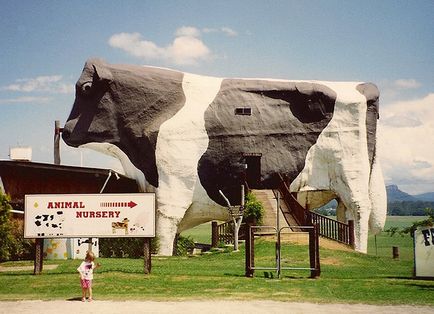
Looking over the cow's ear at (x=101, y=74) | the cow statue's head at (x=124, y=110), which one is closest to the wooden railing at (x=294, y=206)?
the cow statue's head at (x=124, y=110)

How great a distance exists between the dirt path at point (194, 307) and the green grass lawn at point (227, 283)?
22.5 inches

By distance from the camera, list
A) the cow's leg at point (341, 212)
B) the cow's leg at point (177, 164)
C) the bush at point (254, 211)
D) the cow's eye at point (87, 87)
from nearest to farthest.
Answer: the bush at point (254, 211)
the cow's leg at point (177, 164)
the cow's eye at point (87, 87)
the cow's leg at point (341, 212)

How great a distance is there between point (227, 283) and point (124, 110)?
10860 mm

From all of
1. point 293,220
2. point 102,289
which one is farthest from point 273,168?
point 102,289

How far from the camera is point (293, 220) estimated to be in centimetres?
2106

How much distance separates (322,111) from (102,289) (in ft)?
46.8

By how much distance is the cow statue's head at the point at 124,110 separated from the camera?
21703 millimetres

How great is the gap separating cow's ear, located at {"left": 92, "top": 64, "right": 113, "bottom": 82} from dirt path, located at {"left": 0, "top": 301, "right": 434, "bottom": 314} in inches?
488

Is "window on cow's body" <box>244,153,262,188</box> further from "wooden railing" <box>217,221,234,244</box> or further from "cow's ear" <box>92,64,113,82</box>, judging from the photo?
"cow's ear" <box>92,64,113,82</box>

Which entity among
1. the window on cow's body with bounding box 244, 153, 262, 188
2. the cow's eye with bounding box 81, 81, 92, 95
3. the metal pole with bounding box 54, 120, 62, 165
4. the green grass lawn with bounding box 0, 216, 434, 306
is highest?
the cow's eye with bounding box 81, 81, 92, 95

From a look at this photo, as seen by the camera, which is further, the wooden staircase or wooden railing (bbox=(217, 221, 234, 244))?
wooden railing (bbox=(217, 221, 234, 244))

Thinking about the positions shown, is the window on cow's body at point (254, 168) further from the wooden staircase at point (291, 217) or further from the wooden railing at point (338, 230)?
the wooden railing at point (338, 230)

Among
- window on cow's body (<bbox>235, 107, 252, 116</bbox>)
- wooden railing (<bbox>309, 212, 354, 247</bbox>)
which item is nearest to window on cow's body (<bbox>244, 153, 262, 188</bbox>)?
window on cow's body (<bbox>235, 107, 252, 116</bbox>)

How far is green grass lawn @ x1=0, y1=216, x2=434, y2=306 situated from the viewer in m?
11.2
